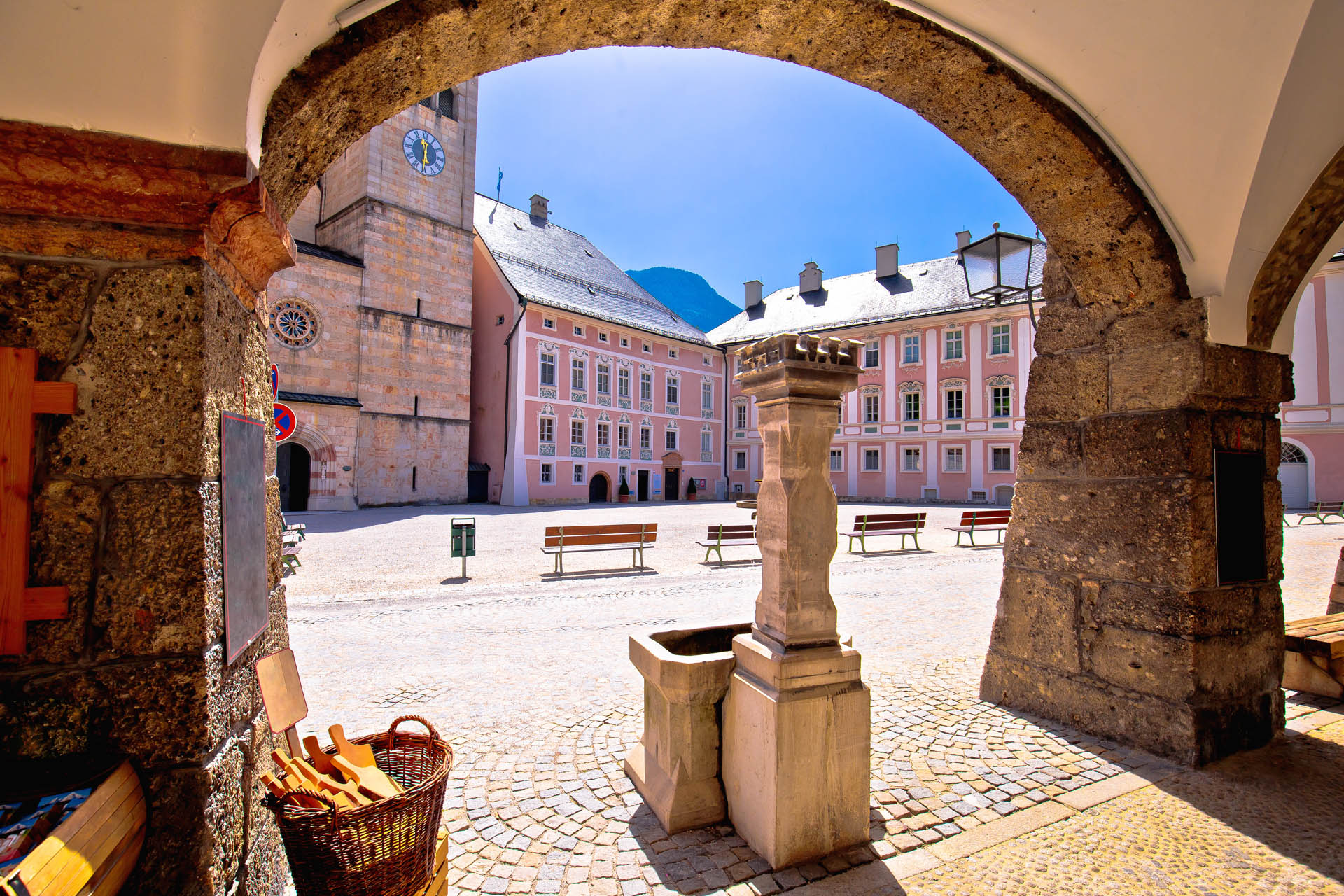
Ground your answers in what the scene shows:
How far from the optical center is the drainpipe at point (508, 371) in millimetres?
25547

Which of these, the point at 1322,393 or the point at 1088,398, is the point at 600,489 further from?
the point at 1322,393

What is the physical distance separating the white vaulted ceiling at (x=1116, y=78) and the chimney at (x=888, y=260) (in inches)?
1225

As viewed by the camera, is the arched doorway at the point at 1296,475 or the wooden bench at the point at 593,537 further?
the arched doorway at the point at 1296,475

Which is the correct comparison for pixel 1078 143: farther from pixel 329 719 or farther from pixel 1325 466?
pixel 1325 466

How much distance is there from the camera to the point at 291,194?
221 cm

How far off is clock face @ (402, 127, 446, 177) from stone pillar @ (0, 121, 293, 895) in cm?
2646

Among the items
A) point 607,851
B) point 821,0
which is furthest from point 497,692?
point 821,0

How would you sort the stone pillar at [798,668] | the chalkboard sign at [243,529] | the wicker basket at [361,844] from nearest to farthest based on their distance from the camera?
the wicker basket at [361,844] < the chalkboard sign at [243,529] < the stone pillar at [798,668]

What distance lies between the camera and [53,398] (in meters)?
1.54

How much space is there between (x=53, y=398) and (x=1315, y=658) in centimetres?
649

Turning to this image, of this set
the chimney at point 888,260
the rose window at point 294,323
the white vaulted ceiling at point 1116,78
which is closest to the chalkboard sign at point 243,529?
the white vaulted ceiling at point 1116,78

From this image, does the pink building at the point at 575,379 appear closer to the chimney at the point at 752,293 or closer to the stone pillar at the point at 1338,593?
the chimney at the point at 752,293

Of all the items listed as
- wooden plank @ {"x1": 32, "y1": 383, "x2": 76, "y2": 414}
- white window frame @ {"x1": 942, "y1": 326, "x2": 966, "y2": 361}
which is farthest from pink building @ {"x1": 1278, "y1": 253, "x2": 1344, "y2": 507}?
wooden plank @ {"x1": 32, "y1": 383, "x2": 76, "y2": 414}

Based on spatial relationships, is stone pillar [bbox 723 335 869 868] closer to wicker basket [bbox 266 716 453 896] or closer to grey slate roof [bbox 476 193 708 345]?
wicker basket [bbox 266 716 453 896]
